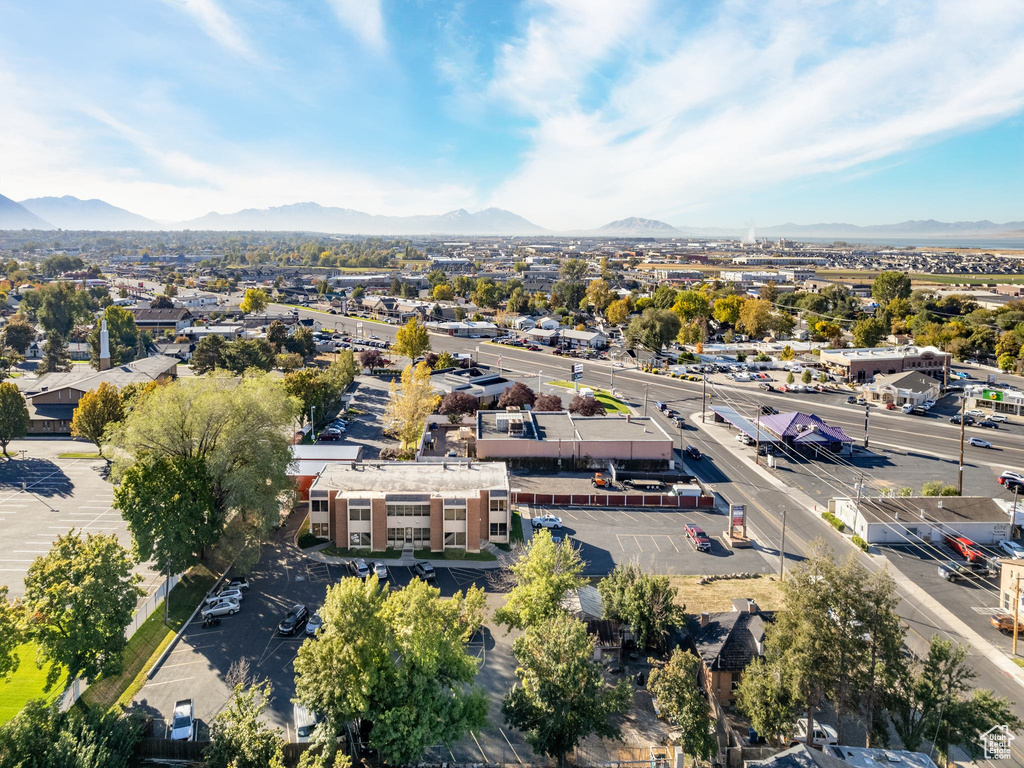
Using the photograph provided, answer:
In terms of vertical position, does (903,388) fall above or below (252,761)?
above

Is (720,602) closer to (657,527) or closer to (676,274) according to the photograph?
(657,527)

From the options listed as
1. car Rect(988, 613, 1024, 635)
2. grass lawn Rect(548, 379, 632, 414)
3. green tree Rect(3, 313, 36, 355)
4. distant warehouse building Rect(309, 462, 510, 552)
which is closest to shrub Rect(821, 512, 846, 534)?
car Rect(988, 613, 1024, 635)

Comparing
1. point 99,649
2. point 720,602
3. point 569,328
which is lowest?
point 720,602

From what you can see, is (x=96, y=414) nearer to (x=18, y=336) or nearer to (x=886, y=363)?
(x=18, y=336)

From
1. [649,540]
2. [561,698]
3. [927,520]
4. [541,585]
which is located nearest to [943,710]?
[561,698]

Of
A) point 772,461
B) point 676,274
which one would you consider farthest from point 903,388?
point 676,274

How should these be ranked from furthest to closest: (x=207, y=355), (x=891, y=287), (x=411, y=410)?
1. (x=891, y=287)
2. (x=207, y=355)
3. (x=411, y=410)
